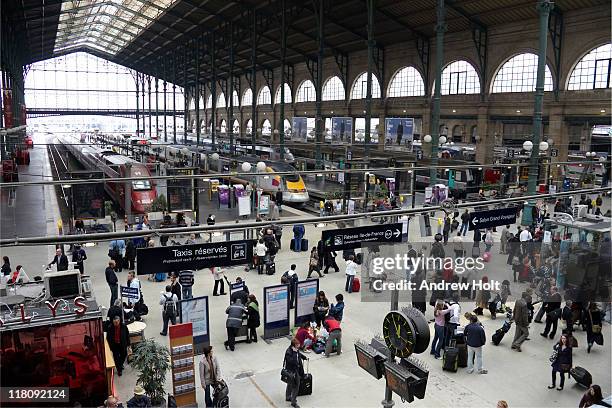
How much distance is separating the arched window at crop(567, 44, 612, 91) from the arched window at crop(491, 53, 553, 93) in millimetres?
1786

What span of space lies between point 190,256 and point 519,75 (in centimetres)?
3026

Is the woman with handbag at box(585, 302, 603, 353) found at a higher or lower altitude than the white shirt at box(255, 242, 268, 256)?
lower

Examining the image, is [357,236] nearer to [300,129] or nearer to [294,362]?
[294,362]

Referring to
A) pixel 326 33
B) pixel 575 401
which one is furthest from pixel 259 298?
pixel 326 33

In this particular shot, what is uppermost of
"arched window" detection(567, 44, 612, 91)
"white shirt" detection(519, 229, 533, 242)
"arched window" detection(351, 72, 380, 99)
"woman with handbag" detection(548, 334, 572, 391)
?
"arched window" detection(351, 72, 380, 99)

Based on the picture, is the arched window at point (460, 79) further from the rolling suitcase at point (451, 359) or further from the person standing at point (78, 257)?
the rolling suitcase at point (451, 359)

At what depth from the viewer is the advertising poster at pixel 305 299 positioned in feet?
39.5

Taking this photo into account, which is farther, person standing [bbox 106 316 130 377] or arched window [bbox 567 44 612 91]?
arched window [bbox 567 44 612 91]

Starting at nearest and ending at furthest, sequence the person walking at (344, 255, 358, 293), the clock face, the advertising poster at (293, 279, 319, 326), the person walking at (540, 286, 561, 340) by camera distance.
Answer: the clock face < the person walking at (540, 286, 561, 340) < the advertising poster at (293, 279, 319, 326) < the person walking at (344, 255, 358, 293)

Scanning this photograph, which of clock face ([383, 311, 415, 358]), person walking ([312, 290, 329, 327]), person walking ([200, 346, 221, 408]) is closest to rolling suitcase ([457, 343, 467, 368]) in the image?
person walking ([312, 290, 329, 327])

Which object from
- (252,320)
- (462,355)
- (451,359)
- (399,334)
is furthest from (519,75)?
(399,334)

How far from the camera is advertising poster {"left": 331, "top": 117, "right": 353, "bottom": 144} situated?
39125 millimetres

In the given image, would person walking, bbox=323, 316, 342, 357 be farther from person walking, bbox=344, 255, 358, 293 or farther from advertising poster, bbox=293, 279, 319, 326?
person walking, bbox=344, 255, 358, 293

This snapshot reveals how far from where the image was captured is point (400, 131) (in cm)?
3397
